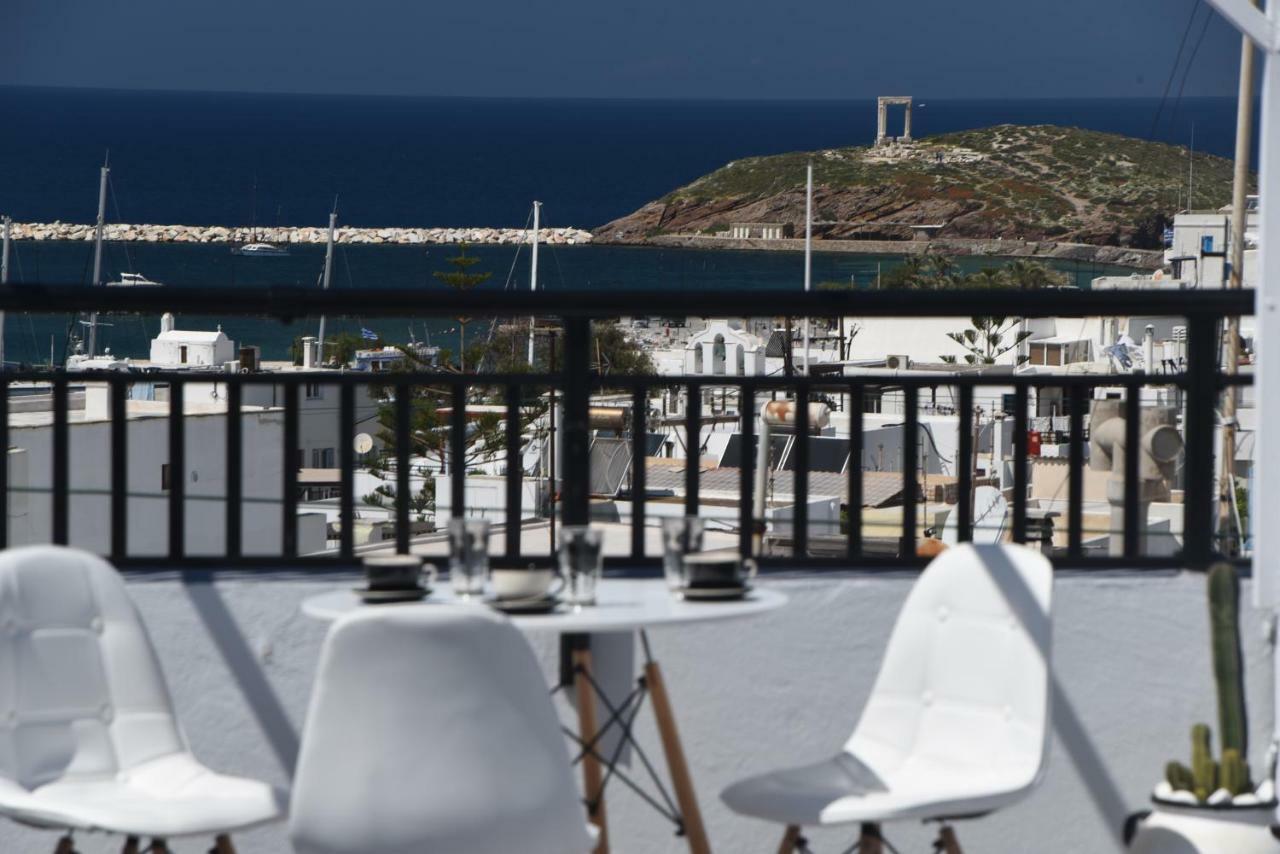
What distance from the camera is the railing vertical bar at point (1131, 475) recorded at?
11.4 feet

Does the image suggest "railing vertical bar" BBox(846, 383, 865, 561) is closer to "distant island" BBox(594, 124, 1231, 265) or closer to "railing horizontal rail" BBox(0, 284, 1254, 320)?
"railing horizontal rail" BBox(0, 284, 1254, 320)

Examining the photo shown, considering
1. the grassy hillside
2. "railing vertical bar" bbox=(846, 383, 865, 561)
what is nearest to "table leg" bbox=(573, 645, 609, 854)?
"railing vertical bar" bbox=(846, 383, 865, 561)

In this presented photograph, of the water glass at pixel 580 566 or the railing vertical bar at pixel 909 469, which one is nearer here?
the water glass at pixel 580 566

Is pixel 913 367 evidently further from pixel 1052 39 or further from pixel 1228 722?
pixel 1052 39

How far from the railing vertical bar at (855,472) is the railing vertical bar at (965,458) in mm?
205

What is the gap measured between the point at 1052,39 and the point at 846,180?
1682 centimetres

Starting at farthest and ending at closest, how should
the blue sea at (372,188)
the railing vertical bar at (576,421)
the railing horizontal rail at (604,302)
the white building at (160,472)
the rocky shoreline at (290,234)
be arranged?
the rocky shoreline at (290,234) < the blue sea at (372,188) < the white building at (160,472) < the railing vertical bar at (576,421) < the railing horizontal rail at (604,302)

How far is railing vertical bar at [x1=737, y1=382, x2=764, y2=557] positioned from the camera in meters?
3.51

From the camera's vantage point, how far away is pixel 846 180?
363 feet

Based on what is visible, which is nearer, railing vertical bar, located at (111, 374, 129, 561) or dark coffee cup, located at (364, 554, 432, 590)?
dark coffee cup, located at (364, 554, 432, 590)

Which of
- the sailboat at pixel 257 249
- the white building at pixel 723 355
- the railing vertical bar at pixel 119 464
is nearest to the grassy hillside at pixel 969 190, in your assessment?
the sailboat at pixel 257 249

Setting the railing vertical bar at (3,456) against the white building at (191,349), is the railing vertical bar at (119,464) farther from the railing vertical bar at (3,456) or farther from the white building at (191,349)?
the white building at (191,349)

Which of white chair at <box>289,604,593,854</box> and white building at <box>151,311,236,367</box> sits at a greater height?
white building at <box>151,311,236,367</box>

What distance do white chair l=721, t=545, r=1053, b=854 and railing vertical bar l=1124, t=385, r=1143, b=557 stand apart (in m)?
0.70
